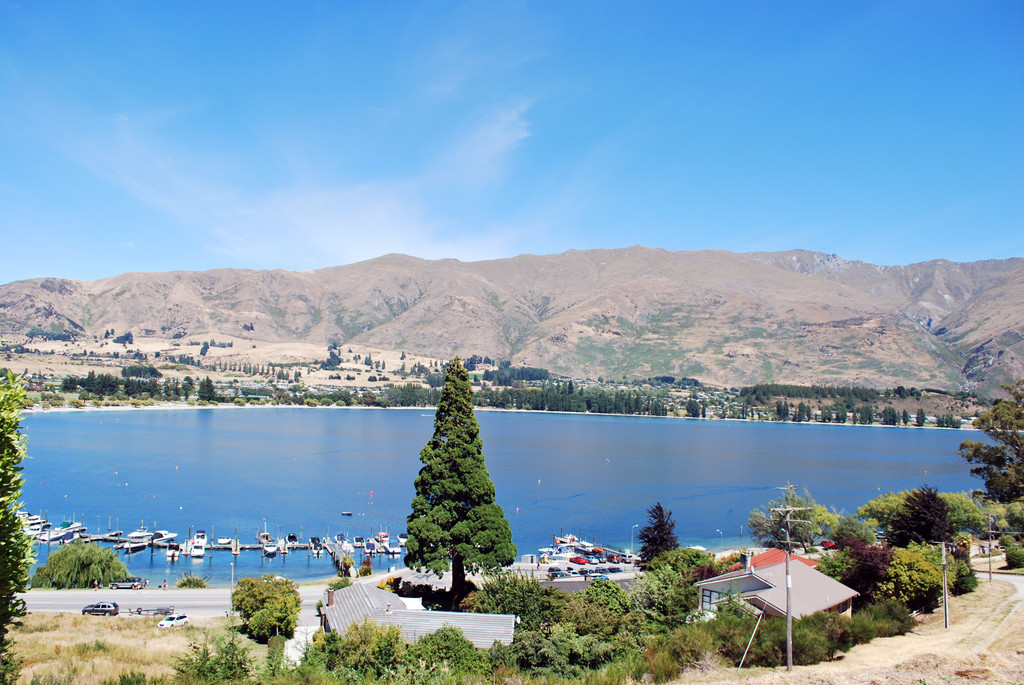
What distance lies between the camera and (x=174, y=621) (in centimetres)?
2600

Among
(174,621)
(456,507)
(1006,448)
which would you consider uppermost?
(1006,448)

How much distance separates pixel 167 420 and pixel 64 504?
93.1 m

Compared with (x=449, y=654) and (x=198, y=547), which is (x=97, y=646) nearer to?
(x=449, y=654)

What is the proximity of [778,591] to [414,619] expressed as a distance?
12178mm

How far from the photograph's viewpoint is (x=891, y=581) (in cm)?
2433

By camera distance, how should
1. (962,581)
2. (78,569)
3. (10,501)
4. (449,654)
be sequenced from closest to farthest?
(10,501)
(449,654)
(962,581)
(78,569)

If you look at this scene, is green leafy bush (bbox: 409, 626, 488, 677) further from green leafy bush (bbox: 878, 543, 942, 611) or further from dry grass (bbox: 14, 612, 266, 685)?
green leafy bush (bbox: 878, 543, 942, 611)

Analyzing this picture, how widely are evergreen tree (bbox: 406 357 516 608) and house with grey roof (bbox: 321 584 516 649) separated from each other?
239 centimetres

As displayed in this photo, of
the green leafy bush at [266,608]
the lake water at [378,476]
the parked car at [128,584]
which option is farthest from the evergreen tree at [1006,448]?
the parked car at [128,584]

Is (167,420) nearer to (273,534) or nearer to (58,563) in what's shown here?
(273,534)

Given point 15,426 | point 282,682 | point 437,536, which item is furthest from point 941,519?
point 15,426

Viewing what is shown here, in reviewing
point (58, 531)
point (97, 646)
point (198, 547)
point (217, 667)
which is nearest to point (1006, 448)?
point (217, 667)

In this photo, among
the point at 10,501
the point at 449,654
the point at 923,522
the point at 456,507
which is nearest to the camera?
the point at 10,501

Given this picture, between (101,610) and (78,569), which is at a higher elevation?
(101,610)
